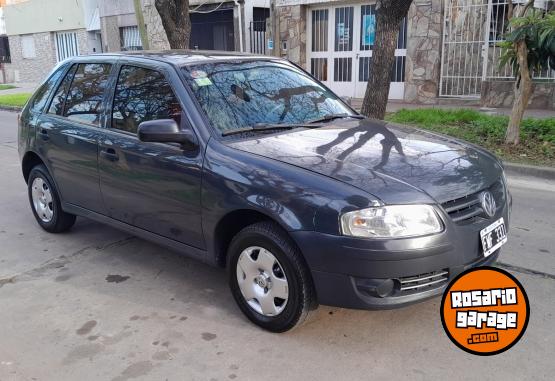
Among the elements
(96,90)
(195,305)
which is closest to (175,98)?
(96,90)

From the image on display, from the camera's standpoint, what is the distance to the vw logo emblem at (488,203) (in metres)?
3.23

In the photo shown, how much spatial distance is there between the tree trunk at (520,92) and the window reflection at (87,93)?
20.3ft

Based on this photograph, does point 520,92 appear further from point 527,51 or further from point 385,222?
point 385,222

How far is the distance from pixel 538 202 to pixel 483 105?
6795mm

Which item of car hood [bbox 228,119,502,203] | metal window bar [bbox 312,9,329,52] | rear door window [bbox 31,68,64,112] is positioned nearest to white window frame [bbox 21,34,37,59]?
metal window bar [bbox 312,9,329,52]

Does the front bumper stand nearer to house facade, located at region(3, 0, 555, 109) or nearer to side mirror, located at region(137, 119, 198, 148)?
side mirror, located at region(137, 119, 198, 148)

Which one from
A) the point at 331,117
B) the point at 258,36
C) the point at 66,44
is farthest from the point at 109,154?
the point at 66,44

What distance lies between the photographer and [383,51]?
8812 millimetres

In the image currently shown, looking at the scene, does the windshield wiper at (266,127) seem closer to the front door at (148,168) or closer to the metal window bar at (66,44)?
the front door at (148,168)

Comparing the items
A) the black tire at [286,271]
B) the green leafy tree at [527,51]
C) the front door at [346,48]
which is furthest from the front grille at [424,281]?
the front door at [346,48]

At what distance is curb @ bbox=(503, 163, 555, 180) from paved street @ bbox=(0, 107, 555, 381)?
9.21ft

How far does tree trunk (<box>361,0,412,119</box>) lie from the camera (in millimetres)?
8469

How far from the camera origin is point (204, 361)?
10.3 ft

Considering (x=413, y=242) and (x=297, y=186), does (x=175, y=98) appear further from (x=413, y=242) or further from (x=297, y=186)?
(x=413, y=242)
